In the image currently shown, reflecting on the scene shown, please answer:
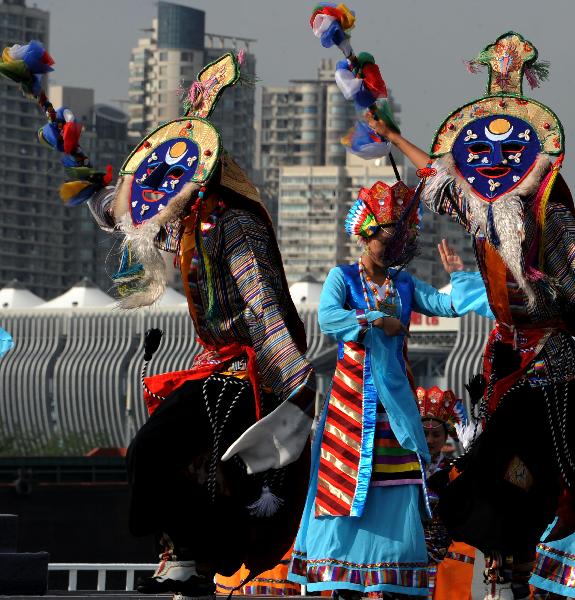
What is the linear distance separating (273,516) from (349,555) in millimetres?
713

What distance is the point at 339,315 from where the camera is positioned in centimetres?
745

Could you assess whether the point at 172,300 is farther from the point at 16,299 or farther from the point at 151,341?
the point at 151,341

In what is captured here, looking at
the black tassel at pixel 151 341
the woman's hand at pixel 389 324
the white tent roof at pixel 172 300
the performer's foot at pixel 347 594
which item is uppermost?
the woman's hand at pixel 389 324

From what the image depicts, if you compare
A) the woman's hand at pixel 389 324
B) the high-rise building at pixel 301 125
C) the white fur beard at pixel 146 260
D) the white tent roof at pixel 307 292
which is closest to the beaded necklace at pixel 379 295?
the woman's hand at pixel 389 324

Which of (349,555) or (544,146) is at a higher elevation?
(544,146)

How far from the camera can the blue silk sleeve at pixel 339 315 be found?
741 centimetres

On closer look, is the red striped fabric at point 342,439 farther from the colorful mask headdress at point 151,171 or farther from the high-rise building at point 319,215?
the high-rise building at point 319,215

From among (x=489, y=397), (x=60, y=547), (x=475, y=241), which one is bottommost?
(x=60, y=547)

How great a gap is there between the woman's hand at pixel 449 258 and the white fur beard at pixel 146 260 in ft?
3.57

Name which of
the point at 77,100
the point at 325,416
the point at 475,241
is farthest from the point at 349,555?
the point at 77,100

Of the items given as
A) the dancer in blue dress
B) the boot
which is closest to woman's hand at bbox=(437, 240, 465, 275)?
the dancer in blue dress

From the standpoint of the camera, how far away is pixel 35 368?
9344cm

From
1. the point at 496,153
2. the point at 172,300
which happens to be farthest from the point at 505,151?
the point at 172,300

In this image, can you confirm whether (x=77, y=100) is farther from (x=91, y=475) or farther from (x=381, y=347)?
(x=381, y=347)
